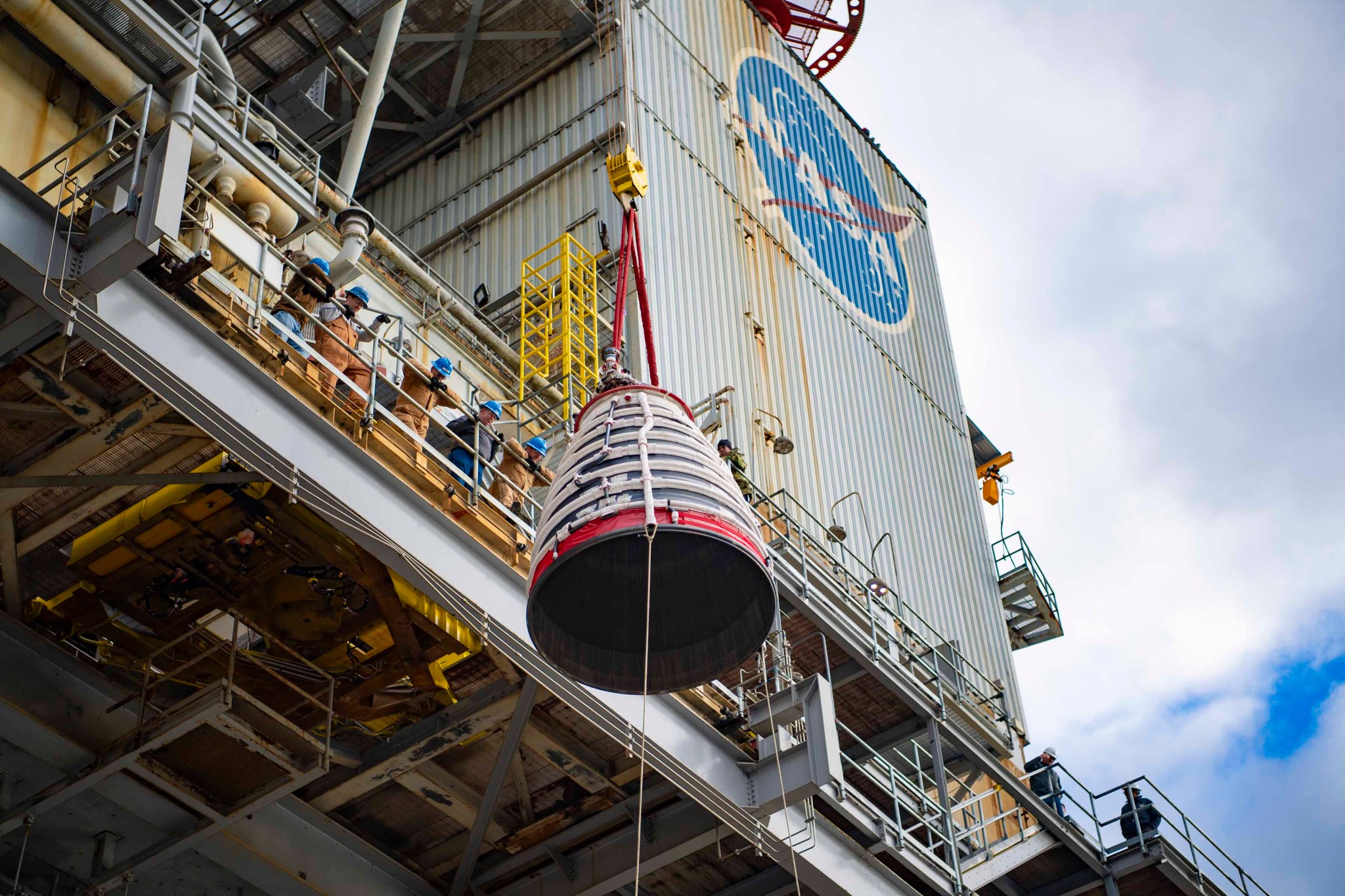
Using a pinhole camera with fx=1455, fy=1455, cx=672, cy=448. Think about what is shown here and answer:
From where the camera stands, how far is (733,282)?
1059 inches

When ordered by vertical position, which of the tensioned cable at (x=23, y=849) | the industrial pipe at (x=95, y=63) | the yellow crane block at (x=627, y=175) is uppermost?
the industrial pipe at (x=95, y=63)

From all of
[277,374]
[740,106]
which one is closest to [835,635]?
[277,374]

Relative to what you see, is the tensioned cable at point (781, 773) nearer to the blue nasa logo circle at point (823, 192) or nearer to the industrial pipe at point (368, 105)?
the industrial pipe at point (368, 105)

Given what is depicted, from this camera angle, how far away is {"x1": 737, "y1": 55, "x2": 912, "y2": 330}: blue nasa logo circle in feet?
100

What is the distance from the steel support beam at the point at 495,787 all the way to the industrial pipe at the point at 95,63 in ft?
23.3

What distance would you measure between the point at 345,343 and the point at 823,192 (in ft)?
64.1

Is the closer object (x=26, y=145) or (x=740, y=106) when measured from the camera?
(x=26, y=145)

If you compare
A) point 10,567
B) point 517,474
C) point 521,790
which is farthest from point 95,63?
point 521,790

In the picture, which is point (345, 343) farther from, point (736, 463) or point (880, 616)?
point (880, 616)

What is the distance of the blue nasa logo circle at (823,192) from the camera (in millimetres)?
30625

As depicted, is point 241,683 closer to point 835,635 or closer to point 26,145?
point 26,145

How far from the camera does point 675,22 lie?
96.3ft

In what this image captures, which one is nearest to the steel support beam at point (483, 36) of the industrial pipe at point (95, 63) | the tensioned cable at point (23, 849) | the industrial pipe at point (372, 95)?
the industrial pipe at point (372, 95)

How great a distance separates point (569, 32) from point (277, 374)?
17.2m
